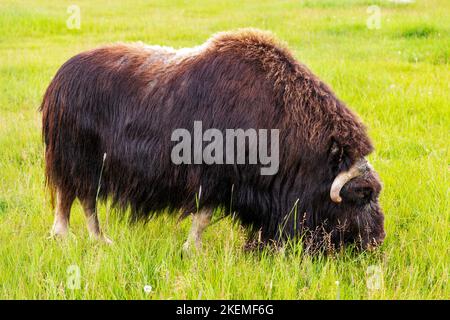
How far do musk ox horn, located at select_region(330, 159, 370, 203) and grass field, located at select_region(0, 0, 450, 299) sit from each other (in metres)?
0.29

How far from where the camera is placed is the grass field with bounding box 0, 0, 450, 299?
7.47ft

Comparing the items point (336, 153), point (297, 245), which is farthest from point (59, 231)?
point (336, 153)

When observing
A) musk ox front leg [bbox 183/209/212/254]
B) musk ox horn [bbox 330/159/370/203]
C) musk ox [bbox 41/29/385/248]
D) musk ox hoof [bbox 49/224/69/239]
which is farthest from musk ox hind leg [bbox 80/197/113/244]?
musk ox horn [bbox 330/159/370/203]

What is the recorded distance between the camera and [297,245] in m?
2.59

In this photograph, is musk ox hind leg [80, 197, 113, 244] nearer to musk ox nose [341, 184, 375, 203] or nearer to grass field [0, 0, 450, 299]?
grass field [0, 0, 450, 299]

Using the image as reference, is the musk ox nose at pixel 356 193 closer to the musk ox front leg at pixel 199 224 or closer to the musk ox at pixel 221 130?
the musk ox at pixel 221 130

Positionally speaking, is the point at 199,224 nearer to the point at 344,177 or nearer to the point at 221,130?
the point at 221,130

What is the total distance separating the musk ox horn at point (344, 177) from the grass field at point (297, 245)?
29 centimetres

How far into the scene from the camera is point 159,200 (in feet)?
9.59

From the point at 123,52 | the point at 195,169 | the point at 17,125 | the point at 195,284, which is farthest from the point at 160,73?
the point at 17,125

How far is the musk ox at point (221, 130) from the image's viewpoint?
8.75ft

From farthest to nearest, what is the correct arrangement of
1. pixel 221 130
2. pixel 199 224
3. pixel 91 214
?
pixel 91 214 → pixel 199 224 → pixel 221 130

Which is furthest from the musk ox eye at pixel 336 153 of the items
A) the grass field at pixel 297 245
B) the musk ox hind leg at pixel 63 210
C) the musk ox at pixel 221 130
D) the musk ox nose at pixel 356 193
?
the musk ox hind leg at pixel 63 210

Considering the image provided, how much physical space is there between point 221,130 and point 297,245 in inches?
26.4
